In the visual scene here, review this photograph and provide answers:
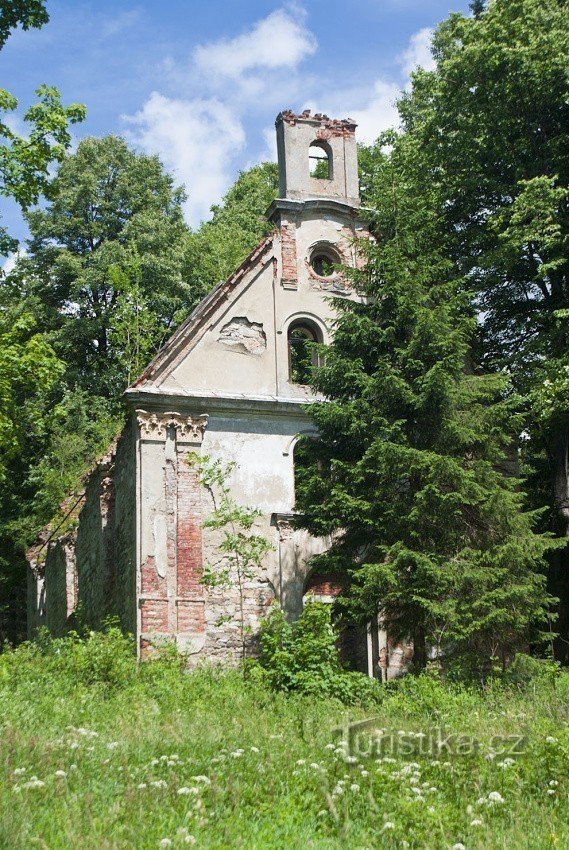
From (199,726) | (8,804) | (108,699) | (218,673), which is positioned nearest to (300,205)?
(218,673)

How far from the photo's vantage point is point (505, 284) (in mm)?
22594

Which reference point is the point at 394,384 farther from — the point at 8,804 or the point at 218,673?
the point at 8,804

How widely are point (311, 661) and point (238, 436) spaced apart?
17.7 ft

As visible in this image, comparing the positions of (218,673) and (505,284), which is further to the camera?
(505,284)

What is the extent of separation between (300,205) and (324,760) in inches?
547

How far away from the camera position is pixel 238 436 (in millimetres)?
19250

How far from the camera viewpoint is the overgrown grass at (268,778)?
23.9 ft

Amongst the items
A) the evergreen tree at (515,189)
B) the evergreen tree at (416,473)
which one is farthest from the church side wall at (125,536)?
the evergreen tree at (515,189)

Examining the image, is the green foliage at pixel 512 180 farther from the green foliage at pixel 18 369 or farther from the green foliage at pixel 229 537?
the green foliage at pixel 18 369

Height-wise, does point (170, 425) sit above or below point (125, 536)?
above

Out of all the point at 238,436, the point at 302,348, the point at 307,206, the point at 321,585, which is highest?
the point at 307,206

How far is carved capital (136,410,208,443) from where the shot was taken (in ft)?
61.4

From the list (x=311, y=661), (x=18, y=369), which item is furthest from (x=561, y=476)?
(x=18, y=369)

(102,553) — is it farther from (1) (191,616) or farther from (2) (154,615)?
(1) (191,616)
